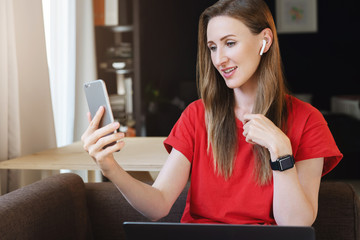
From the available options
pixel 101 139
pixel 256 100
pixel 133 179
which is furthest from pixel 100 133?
pixel 256 100

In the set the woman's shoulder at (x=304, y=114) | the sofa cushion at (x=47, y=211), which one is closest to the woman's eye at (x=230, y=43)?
the woman's shoulder at (x=304, y=114)

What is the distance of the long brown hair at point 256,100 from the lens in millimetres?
1301

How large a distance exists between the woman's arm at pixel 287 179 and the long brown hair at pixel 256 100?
0.33ft

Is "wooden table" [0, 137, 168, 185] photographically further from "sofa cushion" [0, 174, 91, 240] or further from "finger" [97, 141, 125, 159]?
"finger" [97, 141, 125, 159]

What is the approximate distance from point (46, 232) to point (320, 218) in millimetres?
884

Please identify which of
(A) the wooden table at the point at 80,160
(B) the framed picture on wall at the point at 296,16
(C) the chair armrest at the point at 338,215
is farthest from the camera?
(B) the framed picture on wall at the point at 296,16

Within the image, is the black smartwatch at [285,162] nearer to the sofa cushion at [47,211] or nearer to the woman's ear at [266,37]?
the woman's ear at [266,37]

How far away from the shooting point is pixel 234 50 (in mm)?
1273

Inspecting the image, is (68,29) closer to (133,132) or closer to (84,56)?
(84,56)

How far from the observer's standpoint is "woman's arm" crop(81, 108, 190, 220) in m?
1.00

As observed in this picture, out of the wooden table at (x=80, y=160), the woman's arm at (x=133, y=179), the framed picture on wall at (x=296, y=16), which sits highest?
the framed picture on wall at (x=296, y=16)

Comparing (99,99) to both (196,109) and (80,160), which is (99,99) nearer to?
(196,109)

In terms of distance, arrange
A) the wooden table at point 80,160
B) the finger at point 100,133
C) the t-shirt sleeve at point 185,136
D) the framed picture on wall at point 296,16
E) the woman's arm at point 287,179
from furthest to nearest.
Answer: the framed picture on wall at point 296,16, the wooden table at point 80,160, the t-shirt sleeve at point 185,136, the woman's arm at point 287,179, the finger at point 100,133

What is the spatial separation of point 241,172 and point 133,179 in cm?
33
